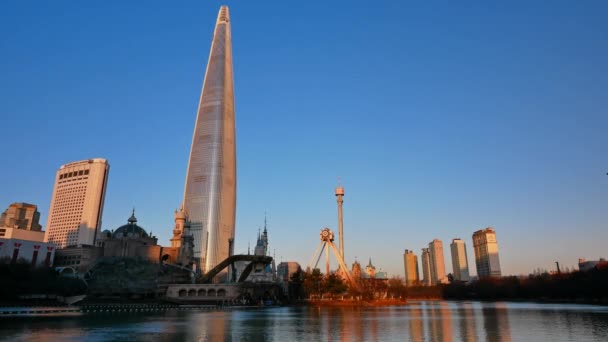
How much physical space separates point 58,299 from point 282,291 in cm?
6970

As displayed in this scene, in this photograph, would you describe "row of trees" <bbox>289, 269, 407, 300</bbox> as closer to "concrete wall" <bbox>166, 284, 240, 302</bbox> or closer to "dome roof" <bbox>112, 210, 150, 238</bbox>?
"concrete wall" <bbox>166, 284, 240, 302</bbox>

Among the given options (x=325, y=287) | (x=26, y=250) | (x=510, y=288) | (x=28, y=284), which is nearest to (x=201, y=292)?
(x=325, y=287)

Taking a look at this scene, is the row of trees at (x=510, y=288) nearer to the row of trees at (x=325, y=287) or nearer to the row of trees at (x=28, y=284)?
the row of trees at (x=325, y=287)

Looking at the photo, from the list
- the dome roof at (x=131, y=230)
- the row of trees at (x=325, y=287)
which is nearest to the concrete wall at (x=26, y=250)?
the dome roof at (x=131, y=230)

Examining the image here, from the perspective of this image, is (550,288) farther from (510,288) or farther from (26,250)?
(26,250)

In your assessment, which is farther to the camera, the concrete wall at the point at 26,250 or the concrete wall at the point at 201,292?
the concrete wall at the point at 201,292

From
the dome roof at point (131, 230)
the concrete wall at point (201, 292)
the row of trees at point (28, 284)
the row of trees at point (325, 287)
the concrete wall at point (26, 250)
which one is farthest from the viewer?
the dome roof at point (131, 230)

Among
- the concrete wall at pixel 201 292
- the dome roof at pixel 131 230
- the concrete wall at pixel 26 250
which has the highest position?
the dome roof at pixel 131 230

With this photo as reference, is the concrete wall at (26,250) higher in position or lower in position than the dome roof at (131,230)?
lower

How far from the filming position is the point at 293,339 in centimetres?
3117

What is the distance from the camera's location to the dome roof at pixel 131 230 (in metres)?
152

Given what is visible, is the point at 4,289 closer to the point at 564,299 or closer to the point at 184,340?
the point at 184,340

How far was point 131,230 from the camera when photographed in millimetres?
155750

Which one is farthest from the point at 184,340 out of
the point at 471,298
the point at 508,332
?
the point at 471,298
